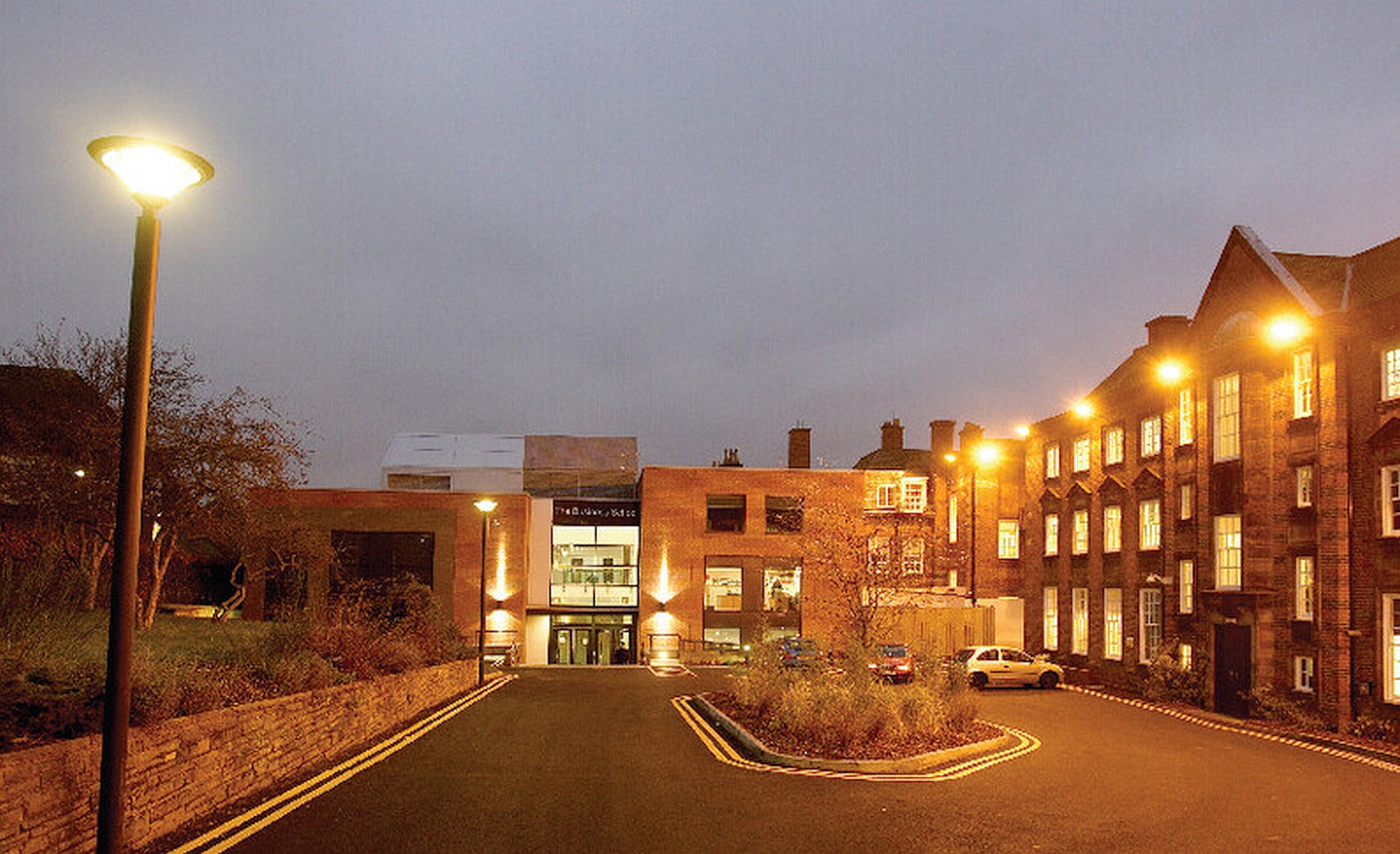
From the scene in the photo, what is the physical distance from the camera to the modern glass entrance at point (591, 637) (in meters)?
62.3

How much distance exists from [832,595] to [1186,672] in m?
27.0

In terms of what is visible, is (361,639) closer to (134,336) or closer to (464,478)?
(134,336)

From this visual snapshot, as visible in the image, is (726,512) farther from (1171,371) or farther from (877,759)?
(877,759)

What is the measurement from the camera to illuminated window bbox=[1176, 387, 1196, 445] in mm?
35125

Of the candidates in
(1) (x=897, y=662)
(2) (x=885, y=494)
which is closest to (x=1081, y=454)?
(1) (x=897, y=662)

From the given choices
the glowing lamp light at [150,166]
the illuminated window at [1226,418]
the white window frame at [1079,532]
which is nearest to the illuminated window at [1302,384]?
the illuminated window at [1226,418]

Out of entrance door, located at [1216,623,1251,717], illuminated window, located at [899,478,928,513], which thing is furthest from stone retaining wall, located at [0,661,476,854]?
illuminated window, located at [899,478,928,513]

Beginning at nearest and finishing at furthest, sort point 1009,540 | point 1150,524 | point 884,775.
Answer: point 884,775
point 1150,524
point 1009,540

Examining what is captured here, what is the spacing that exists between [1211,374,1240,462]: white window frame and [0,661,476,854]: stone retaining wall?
76.7ft

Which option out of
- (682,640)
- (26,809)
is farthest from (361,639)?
(682,640)

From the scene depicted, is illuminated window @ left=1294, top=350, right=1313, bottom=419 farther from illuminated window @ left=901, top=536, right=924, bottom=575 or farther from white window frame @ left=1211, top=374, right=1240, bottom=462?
illuminated window @ left=901, top=536, right=924, bottom=575

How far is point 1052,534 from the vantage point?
45.7 metres

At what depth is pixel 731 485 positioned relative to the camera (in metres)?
64.0

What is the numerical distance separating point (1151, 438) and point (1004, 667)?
867 cm
